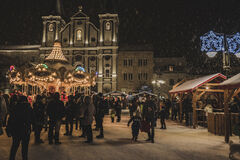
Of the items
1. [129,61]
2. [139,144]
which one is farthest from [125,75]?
[139,144]

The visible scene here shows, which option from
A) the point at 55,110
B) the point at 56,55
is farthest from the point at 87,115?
the point at 56,55

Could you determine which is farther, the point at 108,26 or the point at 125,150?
the point at 108,26

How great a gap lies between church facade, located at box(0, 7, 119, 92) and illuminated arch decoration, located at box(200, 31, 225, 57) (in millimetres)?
33154

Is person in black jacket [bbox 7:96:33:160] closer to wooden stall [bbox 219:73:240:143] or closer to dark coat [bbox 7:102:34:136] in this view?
dark coat [bbox 7:102:34:136]

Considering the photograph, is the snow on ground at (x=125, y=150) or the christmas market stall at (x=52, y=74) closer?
the snow on ground at (x=125, y=150)

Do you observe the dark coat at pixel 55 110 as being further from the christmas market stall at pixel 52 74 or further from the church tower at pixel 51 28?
the church tower at pixel 51 28

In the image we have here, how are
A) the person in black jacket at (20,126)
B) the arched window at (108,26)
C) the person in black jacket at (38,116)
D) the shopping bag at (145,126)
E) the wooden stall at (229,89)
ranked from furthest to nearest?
1. the arched window at (108,26)
2. the shopping bag at (145,126)
3. the person in black jacket at (38,116)
4. the wooden stall at (229,89)
5. the person in black jacket at (20,126)

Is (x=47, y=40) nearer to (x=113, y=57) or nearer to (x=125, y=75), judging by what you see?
(x=113, y=57)

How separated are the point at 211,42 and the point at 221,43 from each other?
1.55 feet

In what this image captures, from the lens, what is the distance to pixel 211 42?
33.9ft

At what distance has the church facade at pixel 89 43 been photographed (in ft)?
144

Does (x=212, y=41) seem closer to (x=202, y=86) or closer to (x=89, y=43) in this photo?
(x=202, y=86)

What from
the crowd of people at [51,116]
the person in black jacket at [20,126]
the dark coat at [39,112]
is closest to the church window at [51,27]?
the crowd of people at [51,116]

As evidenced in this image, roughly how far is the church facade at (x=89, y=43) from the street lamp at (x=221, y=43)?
33.2 metres
